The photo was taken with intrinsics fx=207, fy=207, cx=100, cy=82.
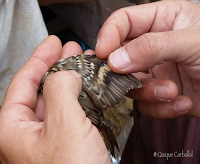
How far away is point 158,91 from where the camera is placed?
0.80 m

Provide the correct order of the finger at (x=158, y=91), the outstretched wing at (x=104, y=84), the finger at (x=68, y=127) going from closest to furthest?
the finger at (x=68, y=127)
the outstretched wing at (x=104, y=84)
the finger at (x=158, y=91)

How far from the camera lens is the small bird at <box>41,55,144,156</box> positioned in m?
0.62

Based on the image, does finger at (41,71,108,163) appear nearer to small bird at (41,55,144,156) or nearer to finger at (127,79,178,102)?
small bird at (41,55,144,156)

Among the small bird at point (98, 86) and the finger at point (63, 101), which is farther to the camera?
the small bird at point (98, 86)

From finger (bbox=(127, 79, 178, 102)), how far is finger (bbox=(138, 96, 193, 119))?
8 cm

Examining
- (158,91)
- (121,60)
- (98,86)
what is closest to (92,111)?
(98,86)

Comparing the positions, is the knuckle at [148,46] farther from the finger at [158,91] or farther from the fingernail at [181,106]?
the fingernail at [181,106]

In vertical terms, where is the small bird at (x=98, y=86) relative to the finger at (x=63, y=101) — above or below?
below

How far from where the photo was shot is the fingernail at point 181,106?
0.84 m

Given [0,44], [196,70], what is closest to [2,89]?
[0,44]

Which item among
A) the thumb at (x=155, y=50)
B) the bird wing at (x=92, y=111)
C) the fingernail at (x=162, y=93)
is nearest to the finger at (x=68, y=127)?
the bird wing at (x=92, y=111)

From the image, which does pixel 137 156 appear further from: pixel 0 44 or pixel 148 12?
pixel 0 44

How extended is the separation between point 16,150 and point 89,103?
9.1 inches

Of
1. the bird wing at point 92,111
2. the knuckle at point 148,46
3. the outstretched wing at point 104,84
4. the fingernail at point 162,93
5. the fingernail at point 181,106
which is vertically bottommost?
the fingernail at point 181,106
